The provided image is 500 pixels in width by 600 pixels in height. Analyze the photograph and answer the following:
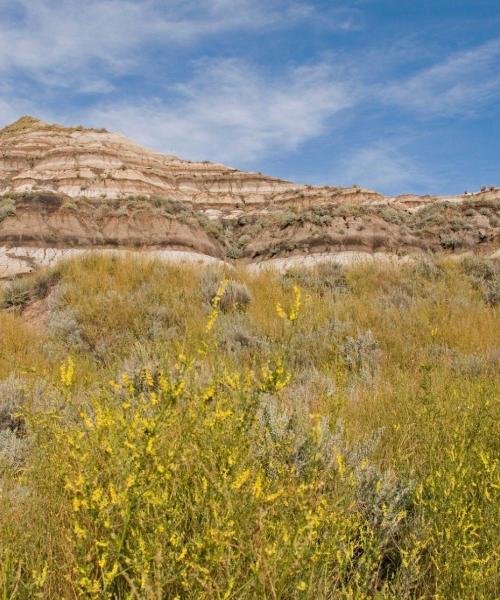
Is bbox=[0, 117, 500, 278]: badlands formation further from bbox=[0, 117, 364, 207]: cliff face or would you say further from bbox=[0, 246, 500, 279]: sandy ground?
bbox=[0, 117, 364, 207]: cliff face

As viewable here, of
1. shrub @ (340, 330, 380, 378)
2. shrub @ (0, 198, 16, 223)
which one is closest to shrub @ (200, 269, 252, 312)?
shrub @ (340, 330, 380, 378)

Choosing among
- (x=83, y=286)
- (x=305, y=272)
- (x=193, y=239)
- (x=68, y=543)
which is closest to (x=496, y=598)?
(x=68, y=543)

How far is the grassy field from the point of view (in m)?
1.57

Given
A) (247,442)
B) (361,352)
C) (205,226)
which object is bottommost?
(247,442)

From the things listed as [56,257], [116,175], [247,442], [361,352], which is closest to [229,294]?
[361,352]

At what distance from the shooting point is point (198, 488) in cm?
179

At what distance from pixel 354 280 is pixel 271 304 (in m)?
2.52

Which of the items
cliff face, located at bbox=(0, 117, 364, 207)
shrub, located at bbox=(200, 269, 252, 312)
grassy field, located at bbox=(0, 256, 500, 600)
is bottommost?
grassy field, located at bbox=(0, 256, 500, 600)

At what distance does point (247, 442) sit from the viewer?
1910mm

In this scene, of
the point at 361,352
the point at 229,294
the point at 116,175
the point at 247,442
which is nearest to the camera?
the point at 247,442

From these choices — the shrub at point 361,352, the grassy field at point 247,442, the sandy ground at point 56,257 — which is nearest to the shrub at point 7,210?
the sandy ground at point 56,257

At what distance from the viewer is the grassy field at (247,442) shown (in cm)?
157

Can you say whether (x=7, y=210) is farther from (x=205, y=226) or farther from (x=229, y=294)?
(x=229, y=294)

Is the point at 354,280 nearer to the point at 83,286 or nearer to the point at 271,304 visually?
the point at 271,304
